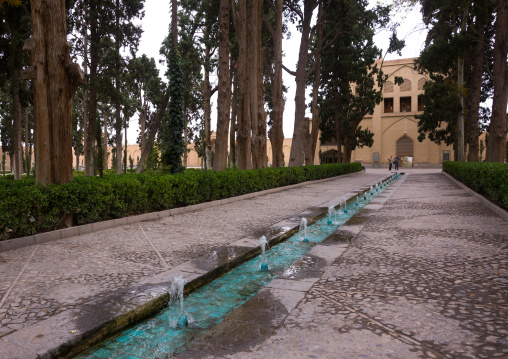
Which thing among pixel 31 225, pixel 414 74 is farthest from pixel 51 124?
pixel 414 74

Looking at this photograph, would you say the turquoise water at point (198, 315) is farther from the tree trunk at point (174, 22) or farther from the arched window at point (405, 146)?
the arched window at point (405, 146)

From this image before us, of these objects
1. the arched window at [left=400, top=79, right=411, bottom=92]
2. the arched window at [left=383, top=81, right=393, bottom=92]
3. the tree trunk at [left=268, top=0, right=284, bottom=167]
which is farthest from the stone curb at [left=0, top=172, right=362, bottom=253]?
the arched window at [left=383, top=81, right=393, bottom=92]

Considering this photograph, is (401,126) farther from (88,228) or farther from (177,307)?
(177,307)

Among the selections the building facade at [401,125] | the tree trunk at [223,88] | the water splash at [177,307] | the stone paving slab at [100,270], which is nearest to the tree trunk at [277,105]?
the tree trunk at [223,88]

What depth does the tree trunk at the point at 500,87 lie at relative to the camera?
45.9ft

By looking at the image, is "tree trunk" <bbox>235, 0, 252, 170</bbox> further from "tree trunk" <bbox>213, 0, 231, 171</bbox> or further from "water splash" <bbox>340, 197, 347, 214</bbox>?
"water splash" <bbox>340, 197, 347, 214</bbox>

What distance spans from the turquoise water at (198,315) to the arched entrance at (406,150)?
136ft

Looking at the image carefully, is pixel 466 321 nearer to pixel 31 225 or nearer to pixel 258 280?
pixel 258 280

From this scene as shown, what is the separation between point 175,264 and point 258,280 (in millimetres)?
989

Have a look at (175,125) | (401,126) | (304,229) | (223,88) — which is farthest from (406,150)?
(304,229)

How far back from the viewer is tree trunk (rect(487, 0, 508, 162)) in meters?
Result: 14.0

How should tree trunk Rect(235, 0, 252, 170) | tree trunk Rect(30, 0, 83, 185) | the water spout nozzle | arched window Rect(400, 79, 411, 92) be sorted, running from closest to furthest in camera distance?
1. the water spout nozzle
2. tree trunk Rect(30, 0, 83, 185)
3. tree trunk Rect(235, 0, 252, 170)
4. arched window Rect(400, 79, 411, 92)

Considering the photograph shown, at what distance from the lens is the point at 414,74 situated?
137 ft

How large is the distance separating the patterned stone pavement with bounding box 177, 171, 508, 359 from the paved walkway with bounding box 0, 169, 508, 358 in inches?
0.4
